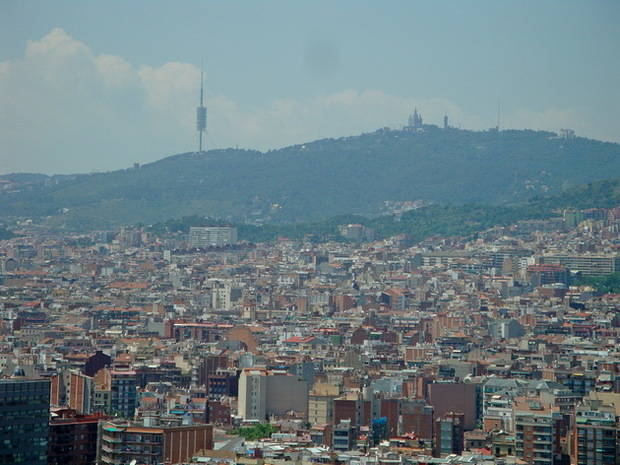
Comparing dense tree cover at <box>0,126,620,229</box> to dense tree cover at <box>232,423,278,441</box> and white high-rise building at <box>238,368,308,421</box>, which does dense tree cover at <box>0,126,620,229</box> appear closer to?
white high-rise building at <box>238,368,308,421</box>

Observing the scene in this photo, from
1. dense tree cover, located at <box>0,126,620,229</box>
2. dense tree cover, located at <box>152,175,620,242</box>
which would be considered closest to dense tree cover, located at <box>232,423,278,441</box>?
dense tree cover, located at <box>152,175,620,242</box>

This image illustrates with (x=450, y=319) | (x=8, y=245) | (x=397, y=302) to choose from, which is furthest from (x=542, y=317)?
(x=8, y=245)

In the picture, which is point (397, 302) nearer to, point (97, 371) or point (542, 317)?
point (542, 317)

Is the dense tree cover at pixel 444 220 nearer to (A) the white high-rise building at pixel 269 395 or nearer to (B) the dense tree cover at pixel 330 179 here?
(B) the dense tree cover at pixel 330 179

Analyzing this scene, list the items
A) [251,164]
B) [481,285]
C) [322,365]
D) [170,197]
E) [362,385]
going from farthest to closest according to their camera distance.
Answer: [251,164], [170,197], [481,285], [322,365], [362,385]

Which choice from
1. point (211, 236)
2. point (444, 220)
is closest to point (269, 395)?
point (211, 236)

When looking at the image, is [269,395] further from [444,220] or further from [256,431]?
[444,220]

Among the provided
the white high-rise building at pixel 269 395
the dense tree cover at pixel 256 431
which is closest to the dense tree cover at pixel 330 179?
the white high-rise building at pixel 269 395
